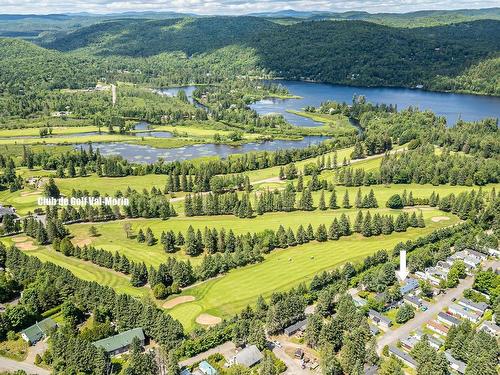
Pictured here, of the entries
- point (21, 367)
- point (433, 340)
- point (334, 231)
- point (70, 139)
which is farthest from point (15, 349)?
point (70, 139)

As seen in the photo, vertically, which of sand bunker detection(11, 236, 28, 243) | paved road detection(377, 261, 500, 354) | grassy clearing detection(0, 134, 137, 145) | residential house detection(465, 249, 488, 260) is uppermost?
grassy clearing detection(0, 134, 137, 145)

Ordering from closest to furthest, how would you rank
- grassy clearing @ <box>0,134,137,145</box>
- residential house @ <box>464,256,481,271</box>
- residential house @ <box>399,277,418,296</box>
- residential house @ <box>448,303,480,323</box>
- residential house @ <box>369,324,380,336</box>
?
residential house @ <box>369,324,380,336</box> → residential house @ <box>448,303,480,323</box> → residential house @ <box>399,277,418,296</box> → residential house @ <box>464,256,481,271</box> → grassy clearing @ <box>0,134,137,145</box>

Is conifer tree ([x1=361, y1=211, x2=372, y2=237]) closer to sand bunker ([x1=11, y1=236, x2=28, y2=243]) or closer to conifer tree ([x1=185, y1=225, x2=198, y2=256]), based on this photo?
conifer tree ([x1=185, y1=225, x2=198, y2=256])

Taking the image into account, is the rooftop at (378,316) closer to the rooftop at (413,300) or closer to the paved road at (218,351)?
the rooftop at (413,300)

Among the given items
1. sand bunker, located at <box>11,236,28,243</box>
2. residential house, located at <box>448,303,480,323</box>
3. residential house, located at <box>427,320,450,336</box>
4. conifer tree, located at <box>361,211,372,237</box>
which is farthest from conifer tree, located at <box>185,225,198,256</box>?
residential house, located at <box>448,303,480,323</box>

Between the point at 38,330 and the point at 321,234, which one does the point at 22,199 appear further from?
the point at 321,234

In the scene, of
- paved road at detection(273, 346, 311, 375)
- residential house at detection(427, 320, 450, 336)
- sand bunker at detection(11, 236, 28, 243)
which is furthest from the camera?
sand bunker at detection(11, 236, 28, 243)
